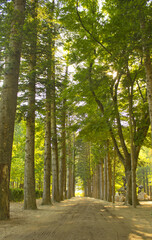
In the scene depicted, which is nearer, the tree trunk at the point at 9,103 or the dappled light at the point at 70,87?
the dappled light at the point at 70,87

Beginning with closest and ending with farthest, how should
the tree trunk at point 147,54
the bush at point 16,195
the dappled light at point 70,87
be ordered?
the dappled light at point 70,87 → the tree trunk at point 147,54 → the bush at point 16,195

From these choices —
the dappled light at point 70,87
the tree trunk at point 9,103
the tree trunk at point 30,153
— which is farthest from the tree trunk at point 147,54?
the tree trunk at point 30,153

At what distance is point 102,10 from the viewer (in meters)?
13.6

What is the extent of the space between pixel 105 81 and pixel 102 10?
4.90 metres

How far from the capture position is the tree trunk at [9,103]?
6.32m

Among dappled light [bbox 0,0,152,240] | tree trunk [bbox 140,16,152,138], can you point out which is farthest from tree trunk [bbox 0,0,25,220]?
tree trunk [bbox 140,16,152,138]

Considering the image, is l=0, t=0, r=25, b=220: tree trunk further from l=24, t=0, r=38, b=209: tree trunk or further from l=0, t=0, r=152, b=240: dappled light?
l=24, t=0, r=38, b=209: tree trunk

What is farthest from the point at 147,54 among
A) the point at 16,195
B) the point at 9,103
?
the point at 16,195

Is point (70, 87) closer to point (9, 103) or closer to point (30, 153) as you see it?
point (30, 153)

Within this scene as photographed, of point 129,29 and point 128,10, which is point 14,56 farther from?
point 129,29

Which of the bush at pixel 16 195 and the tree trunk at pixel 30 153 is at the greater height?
the tree trunk at pixel 30 153

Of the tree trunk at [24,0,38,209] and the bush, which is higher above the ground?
the tree trunk at [24,0,38,209]

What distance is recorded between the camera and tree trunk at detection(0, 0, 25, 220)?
6.32 m

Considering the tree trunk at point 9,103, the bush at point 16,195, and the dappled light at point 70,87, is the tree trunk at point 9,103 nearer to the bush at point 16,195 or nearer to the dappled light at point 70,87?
the dappled light at point 70,87
